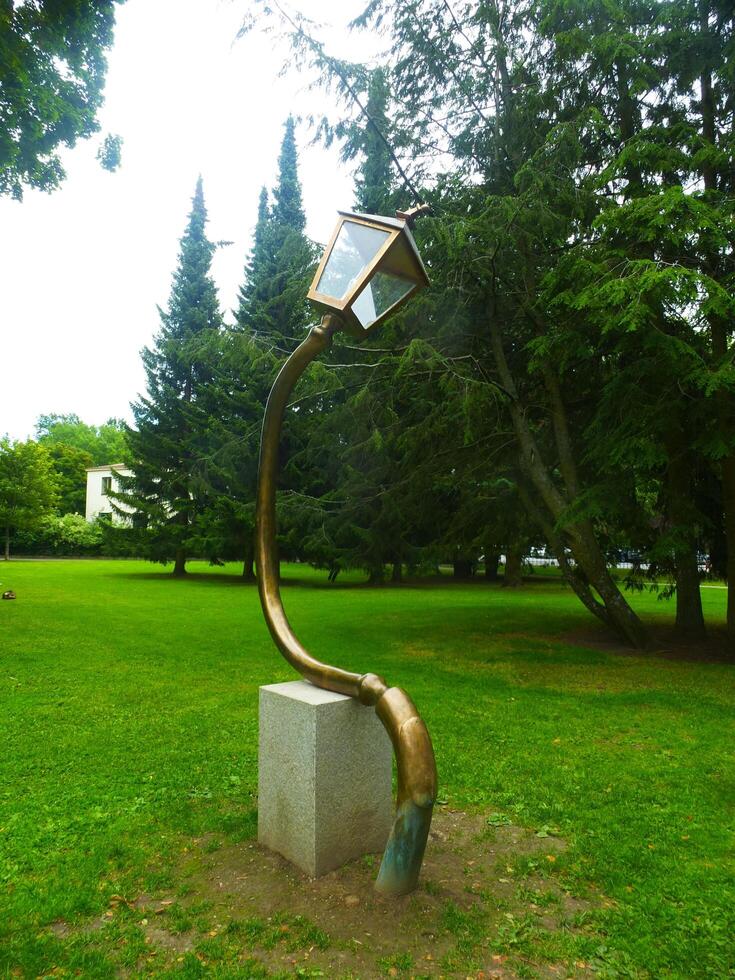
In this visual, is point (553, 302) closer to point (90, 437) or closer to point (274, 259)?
point (274, 259)

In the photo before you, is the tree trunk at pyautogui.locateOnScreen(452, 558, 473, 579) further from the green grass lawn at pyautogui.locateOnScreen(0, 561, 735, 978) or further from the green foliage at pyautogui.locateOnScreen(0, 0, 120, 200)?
the green foliage at pyautogui.locateOnScreen(0, 0, 120, 200)

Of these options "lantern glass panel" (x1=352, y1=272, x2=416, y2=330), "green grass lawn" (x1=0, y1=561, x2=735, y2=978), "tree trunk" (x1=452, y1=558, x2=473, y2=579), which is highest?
"lantern glass panel" (x1=352, y1=272, x2=416, y2=330)

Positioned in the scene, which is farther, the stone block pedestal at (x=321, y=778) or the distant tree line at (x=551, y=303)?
the distant tree line at (x=551, y=303)

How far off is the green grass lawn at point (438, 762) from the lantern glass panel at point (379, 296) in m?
3.09

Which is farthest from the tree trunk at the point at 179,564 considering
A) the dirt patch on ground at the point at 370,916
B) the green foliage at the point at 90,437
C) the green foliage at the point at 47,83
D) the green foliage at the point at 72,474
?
the green foliage at the point at 90,437

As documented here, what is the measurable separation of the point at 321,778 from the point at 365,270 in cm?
268

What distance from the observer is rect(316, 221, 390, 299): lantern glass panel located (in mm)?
3391

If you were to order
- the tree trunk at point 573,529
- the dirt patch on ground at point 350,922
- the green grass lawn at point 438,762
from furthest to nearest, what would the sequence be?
the tree trunk at point 573,529
the green grass lawn at point 438,762
the dirt patch on ground at point 350,922

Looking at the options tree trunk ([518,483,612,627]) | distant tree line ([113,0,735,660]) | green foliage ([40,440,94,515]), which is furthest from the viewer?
green foliage ([40,440,94,515])

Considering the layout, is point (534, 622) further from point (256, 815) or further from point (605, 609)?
point (256, 815)

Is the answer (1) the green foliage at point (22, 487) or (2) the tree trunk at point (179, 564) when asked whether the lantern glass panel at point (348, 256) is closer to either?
(2) the tree trunk at point (179, 564)

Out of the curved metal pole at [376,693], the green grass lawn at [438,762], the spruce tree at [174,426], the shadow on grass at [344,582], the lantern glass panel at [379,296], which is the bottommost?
the shadow on grass at [344,582]

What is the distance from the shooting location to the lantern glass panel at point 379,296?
11.5ft

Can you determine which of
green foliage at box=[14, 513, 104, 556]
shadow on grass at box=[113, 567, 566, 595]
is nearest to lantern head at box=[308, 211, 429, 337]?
shadow on grass at box=[113, 567, 566, 595]
